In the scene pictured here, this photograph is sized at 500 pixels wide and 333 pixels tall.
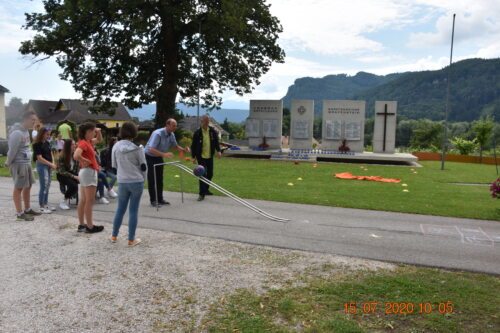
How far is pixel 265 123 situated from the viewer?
27.5 metres

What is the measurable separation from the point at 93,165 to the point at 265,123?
836 inches

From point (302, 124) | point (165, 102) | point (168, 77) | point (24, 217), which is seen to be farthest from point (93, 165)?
point (168, 77)

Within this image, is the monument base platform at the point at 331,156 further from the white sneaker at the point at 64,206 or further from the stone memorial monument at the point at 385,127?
the white sneaker at the point at 64,206

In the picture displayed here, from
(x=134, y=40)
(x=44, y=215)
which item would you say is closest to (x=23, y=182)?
(x=44, y=215)

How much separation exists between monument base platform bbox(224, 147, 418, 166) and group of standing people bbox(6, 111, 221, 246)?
1419 centimetres

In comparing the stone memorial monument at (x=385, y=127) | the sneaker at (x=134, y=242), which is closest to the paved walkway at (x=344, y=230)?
the sneaker at (x=134, y=242)

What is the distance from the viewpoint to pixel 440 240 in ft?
22.7

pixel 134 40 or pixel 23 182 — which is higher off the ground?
pixel 134 40

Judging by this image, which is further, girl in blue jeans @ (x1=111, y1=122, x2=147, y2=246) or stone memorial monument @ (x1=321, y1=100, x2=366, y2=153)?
stone memorial monument @ (x1=321, y1=100, x2=366, y2=153)

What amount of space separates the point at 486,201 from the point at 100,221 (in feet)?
30.9

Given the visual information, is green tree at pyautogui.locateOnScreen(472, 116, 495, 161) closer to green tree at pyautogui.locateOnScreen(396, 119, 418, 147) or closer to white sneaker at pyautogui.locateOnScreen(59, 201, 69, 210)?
white sneaker at pyautogui.locateOnScreen(59, 201, 69, 210)

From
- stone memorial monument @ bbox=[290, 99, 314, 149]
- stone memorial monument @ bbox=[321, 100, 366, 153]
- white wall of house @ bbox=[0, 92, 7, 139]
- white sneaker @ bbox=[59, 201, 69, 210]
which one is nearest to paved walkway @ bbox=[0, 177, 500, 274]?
white sneaker @ bbox=[59, 201, 69, 210]

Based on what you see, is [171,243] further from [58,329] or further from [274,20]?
[274,20]

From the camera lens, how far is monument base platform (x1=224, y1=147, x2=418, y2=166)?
24.0m
